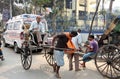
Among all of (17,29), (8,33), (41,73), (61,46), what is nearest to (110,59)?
(61,46)

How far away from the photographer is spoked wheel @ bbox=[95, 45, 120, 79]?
714cm

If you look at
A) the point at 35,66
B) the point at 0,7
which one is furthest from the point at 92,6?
the point at 35,66

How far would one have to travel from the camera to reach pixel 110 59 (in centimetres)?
726

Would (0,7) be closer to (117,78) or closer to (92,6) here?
(92,6)

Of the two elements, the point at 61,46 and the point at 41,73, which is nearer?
the point at 61,46

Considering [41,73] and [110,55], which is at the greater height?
[110,55]

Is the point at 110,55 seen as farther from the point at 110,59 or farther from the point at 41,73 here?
the point at 41,73

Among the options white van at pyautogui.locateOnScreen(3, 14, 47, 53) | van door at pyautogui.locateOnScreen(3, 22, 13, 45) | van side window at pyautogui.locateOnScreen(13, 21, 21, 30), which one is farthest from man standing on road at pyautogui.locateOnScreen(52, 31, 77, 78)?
van door at pyautogui.locateOnScreen(3, 22, 13, 45)

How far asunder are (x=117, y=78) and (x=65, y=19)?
1319 cm

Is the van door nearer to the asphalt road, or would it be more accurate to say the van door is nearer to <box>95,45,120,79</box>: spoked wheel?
the asphalt road

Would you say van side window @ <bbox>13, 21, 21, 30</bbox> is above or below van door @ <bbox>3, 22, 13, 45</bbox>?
above

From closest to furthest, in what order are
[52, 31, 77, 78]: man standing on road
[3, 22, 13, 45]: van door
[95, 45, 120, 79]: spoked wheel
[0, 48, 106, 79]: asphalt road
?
[95, 45, 120, 79]: spoked wheel
[52, 31, 77, 78]: man standing on road
[0, 48, 106, 79]: asphalt road
[3, 22, 13, 45]: van door

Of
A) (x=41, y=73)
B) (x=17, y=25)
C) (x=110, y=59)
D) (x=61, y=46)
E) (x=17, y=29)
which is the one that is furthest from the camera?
(x=17, y=25)

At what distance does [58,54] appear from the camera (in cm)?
761
